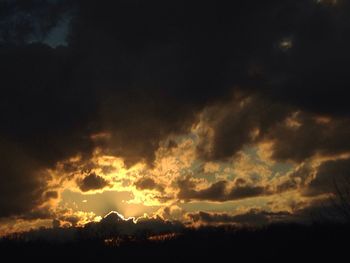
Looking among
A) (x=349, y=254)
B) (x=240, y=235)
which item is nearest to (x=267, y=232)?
(x=240, y=235)

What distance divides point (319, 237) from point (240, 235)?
1353 cm

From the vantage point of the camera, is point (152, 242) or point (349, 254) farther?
point (152, 242)

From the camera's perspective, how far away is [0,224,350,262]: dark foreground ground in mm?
42131

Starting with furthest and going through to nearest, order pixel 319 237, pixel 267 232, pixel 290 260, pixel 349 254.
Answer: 1. pixel 267 232
2. pixel 319 237
3. pixel 290 260
4. pixel 349 254

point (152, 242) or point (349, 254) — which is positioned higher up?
point (152, 242)

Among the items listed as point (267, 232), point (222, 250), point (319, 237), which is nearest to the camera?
point (319, 237)

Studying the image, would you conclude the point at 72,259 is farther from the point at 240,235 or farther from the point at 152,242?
the point at 240,235

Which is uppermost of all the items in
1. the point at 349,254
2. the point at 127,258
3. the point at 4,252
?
the point at 4,252

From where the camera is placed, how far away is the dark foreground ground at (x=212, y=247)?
42.1 meters

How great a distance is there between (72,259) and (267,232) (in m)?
21.6

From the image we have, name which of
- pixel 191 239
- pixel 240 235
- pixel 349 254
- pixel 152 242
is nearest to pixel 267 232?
pixel 240 235

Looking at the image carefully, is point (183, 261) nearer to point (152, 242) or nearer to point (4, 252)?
point (152, 242)

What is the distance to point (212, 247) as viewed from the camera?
51375 millimetres

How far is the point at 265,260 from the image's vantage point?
42.5m
